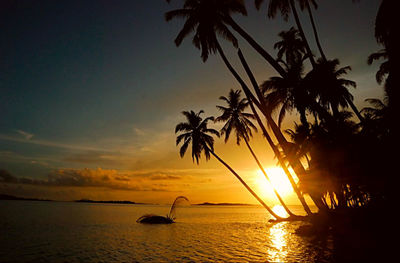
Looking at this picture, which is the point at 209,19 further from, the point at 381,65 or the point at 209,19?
the point at 381,65

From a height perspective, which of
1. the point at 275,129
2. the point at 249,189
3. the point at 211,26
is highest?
the point at 211,26

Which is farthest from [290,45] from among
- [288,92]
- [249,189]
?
[249,189]

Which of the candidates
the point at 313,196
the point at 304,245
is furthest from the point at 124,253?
the point at 313,196

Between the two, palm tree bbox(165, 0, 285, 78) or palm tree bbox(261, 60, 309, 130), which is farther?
palm tree bbox(261, 60, 309, 130)

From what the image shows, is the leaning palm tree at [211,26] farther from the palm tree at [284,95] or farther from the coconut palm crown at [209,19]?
the palm tree at [284,95]

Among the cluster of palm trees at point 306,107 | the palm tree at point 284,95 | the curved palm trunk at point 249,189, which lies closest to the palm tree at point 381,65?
the cluster of palm trees at point 306,107

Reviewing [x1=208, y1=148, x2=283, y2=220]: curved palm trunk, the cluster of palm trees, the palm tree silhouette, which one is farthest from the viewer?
[x1=208, y1=148, x2=283, y2=220]: curved palm trunk

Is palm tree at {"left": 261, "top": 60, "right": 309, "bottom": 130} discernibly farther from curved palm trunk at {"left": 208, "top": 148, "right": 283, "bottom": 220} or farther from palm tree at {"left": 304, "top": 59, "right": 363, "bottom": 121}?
curved palm trunk at {"left": 208, "top": 148, "right": 283, "bottom": 220}

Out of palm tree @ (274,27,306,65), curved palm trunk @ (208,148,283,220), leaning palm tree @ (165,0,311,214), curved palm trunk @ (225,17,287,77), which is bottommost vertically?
curved palm trunk @ (208,148,283,220)

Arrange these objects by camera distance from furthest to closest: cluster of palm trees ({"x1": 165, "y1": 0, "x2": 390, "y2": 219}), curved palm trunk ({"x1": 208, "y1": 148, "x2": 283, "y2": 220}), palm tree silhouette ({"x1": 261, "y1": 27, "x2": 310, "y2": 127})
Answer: curved palm trunk ({"x1": 208, "y1": 148, "x2": 283, "y2": 220})
palm tree silhouette ({"x1": 261, "y1": 27, "x2": 310, "y2": 127})
cluster of palm trees ({"x1": 165, "y1": 0, "x2": 390, "y2": 219})

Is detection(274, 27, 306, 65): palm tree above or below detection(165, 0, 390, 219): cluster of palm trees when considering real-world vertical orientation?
above

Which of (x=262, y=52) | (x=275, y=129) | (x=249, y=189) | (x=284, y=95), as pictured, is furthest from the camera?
(x=249, y=189)

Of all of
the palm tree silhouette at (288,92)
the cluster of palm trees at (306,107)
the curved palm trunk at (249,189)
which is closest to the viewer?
the cluster of palm trees at (306,107)

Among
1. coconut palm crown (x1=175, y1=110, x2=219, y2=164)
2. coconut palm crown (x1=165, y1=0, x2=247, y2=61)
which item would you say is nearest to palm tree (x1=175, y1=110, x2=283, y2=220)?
coconut palm crown (x1=175, y1=110, x2=219, y2=164)
